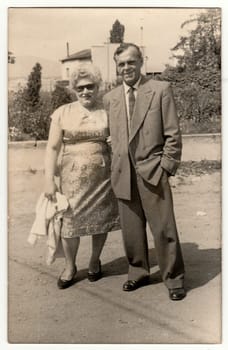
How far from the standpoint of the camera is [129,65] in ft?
13.4

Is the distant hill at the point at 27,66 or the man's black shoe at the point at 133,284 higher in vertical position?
the distant hill at the point at 27,66

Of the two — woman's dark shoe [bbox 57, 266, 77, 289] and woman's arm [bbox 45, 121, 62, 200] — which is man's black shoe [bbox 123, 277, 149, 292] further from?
woman's arm [bbox 45, 121, 62, 200]

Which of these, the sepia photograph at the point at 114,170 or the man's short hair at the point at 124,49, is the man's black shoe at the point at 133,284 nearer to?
the sepia photograph at the point at 114,170

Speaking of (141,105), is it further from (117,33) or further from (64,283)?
(64,283)

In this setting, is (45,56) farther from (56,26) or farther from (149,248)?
(149,248)

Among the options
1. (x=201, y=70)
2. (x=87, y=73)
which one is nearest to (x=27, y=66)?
(x=87, y=73)

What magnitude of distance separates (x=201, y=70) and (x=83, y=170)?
1.11 m

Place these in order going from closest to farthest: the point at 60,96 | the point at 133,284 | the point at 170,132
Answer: the point at 170,132
the point at 60,96
the point at 133,284

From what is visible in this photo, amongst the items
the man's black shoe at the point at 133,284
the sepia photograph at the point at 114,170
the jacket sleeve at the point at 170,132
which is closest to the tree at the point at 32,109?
the sepia photograph at the point at 114,170

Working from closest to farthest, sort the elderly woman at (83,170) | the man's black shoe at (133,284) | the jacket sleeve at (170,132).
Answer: the jacket sleeve at (170,132)
the elderly woman at (83,170)
the man's black shoe at (133,284)

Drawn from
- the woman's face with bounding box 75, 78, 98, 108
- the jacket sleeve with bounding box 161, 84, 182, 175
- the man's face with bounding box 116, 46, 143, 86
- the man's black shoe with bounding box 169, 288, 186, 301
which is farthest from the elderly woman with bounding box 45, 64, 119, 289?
the man's black shoe with bounding box 169, 288, 186, 301

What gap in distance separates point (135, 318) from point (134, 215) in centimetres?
71

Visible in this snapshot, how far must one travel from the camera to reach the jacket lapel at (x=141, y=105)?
4.10 m
